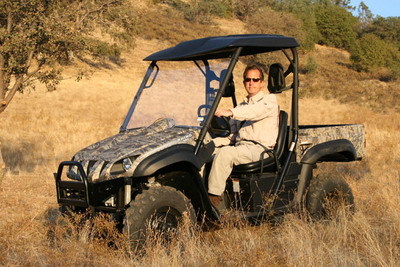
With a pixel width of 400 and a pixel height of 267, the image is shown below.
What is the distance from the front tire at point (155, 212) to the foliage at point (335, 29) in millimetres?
57558

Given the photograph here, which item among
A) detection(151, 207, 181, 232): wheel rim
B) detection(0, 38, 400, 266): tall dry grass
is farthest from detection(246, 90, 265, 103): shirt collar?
detection(151, 207, 181, 232): wheel rim

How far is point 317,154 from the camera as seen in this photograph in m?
6.38

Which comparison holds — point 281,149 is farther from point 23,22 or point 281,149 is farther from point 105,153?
point 23,22

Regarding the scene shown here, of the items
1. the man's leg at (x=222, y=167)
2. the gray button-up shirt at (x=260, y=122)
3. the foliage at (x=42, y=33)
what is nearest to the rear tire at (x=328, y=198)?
the gray button-up shirt at (x=260, y=122)

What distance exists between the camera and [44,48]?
10.0 meters

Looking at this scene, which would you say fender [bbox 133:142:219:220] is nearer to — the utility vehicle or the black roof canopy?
the utility vehicle

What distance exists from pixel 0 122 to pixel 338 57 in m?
41.9

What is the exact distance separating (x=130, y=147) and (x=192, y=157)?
1.77 ft

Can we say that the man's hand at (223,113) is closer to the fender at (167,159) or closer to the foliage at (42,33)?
the fender at (167,159)

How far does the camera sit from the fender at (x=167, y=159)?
15.8ft

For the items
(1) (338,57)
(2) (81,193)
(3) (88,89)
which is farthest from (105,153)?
(1) (338,57)

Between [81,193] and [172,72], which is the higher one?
[172,72]

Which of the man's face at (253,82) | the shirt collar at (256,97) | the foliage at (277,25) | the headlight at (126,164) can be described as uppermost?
the foliage at (277,25)

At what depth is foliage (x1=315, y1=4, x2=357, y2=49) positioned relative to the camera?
199ft
